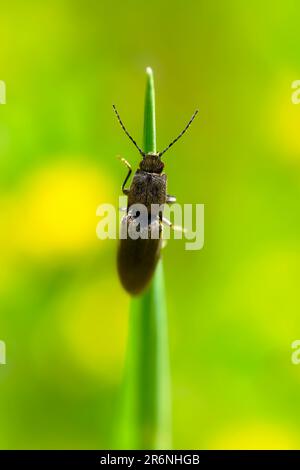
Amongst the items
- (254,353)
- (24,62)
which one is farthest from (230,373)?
(24,62)

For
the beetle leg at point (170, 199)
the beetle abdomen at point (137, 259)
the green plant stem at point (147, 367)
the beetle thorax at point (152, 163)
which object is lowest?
the green plant stem at point (147, 367)

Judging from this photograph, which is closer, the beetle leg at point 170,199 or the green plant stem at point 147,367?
the green plant stem at point 147,367

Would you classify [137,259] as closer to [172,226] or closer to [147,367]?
[172,226]

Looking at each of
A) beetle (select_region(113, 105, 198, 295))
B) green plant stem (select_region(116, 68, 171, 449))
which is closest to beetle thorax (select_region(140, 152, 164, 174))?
beetle (select_region(113, 105, 198, 295))

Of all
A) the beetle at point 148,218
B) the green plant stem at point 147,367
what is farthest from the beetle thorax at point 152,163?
the green plant stem at point 147,367

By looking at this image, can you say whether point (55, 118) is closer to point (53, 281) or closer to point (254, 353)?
point (53, 281)

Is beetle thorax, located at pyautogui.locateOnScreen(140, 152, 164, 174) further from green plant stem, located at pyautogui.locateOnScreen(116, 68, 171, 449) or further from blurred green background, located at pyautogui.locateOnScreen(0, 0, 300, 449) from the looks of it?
green plant stem, located at pyautogui.locateOnScreen(116, 68, 171, 449)

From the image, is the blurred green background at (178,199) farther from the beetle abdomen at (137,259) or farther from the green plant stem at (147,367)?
the green plant stem at (147,367)

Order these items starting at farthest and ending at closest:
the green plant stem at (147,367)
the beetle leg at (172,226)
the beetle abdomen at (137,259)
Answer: the beetle leg at (172,226) → the beetle abdomen at (137,259) → the green plant stem at (147,367)
